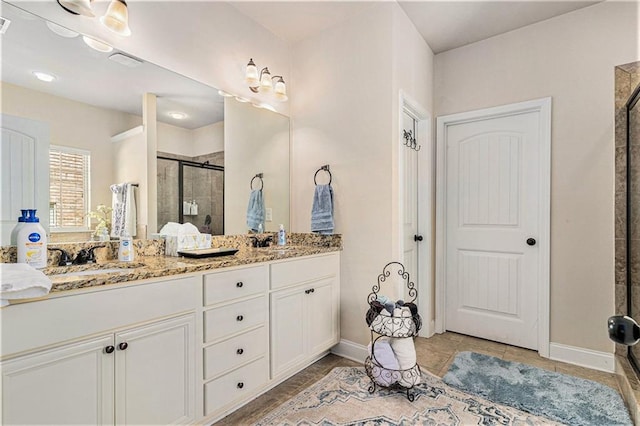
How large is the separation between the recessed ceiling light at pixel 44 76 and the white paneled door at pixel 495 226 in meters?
2.94

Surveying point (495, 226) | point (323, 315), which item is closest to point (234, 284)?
point (323, 315)

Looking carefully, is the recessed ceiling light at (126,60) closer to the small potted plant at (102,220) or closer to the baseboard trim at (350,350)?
the small potted plant at (102,220)

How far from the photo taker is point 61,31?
5.23 ft

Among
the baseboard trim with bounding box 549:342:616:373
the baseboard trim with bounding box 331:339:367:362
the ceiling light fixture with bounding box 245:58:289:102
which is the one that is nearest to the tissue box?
the ceiling light fixture with bounding box 245:58:289:102

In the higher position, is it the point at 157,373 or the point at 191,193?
the point at 191,193

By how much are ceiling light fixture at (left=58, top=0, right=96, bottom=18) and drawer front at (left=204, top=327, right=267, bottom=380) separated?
5.89 ft

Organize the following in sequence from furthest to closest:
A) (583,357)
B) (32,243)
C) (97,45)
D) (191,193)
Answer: (583,357) → (191,193) → (97,45) → (32,243)

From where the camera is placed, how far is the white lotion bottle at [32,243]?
1420 mm

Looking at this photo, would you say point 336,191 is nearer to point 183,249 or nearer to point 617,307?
point 183,249

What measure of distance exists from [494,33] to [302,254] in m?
2.51

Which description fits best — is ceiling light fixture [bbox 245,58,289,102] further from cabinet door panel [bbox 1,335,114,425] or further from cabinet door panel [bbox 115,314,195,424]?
cabinet door panel [bbox 1,335,114,425]

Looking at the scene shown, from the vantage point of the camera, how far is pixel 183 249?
199 cm

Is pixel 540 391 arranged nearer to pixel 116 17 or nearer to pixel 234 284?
pixel 234 284

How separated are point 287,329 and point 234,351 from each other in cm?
43
